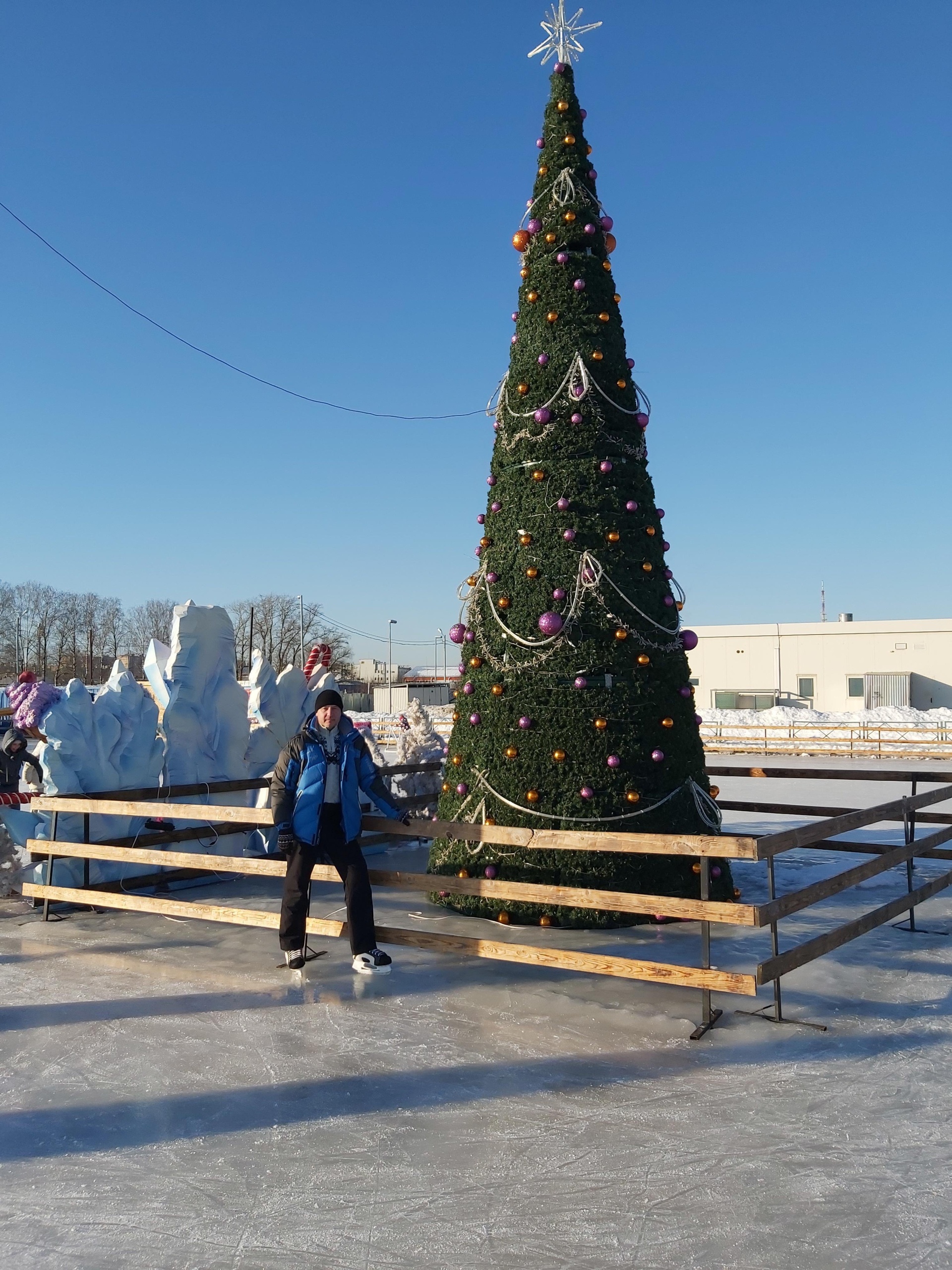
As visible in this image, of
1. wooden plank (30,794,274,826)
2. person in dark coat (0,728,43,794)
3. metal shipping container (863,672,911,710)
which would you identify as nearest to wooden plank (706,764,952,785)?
wooden plank (30,794,274,826)

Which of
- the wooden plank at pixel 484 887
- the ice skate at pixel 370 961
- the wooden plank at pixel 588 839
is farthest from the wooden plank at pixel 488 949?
the wooden plank at pixel 588 839

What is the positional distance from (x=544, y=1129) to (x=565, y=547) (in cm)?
421

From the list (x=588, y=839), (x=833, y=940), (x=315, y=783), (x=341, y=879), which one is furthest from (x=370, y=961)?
(x=833, y=940)

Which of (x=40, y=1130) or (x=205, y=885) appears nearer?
(x=40, y=1130)

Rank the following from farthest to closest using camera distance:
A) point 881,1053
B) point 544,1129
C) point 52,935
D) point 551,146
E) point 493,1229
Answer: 1. point 551,146
2. point 52,935
3. point 881,1053
4. point 544,1129
5. point 493,1229

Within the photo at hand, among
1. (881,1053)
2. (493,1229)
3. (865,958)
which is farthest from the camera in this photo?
Result: (865,958)

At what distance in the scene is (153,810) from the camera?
7.04m

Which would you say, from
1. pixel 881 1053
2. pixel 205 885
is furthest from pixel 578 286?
pixel 205 885

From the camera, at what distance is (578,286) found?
289 inches

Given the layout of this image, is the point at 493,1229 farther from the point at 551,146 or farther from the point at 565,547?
the point at 551,146

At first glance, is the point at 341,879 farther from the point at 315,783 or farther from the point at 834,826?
the point at 834,826

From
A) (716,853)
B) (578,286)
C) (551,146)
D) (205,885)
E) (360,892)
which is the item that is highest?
(551,146)

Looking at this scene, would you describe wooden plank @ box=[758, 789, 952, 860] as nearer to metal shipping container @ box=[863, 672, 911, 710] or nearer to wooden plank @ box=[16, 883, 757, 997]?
wooden plank @ box=[16, 883, 757, 997]

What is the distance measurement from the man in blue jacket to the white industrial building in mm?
31742
